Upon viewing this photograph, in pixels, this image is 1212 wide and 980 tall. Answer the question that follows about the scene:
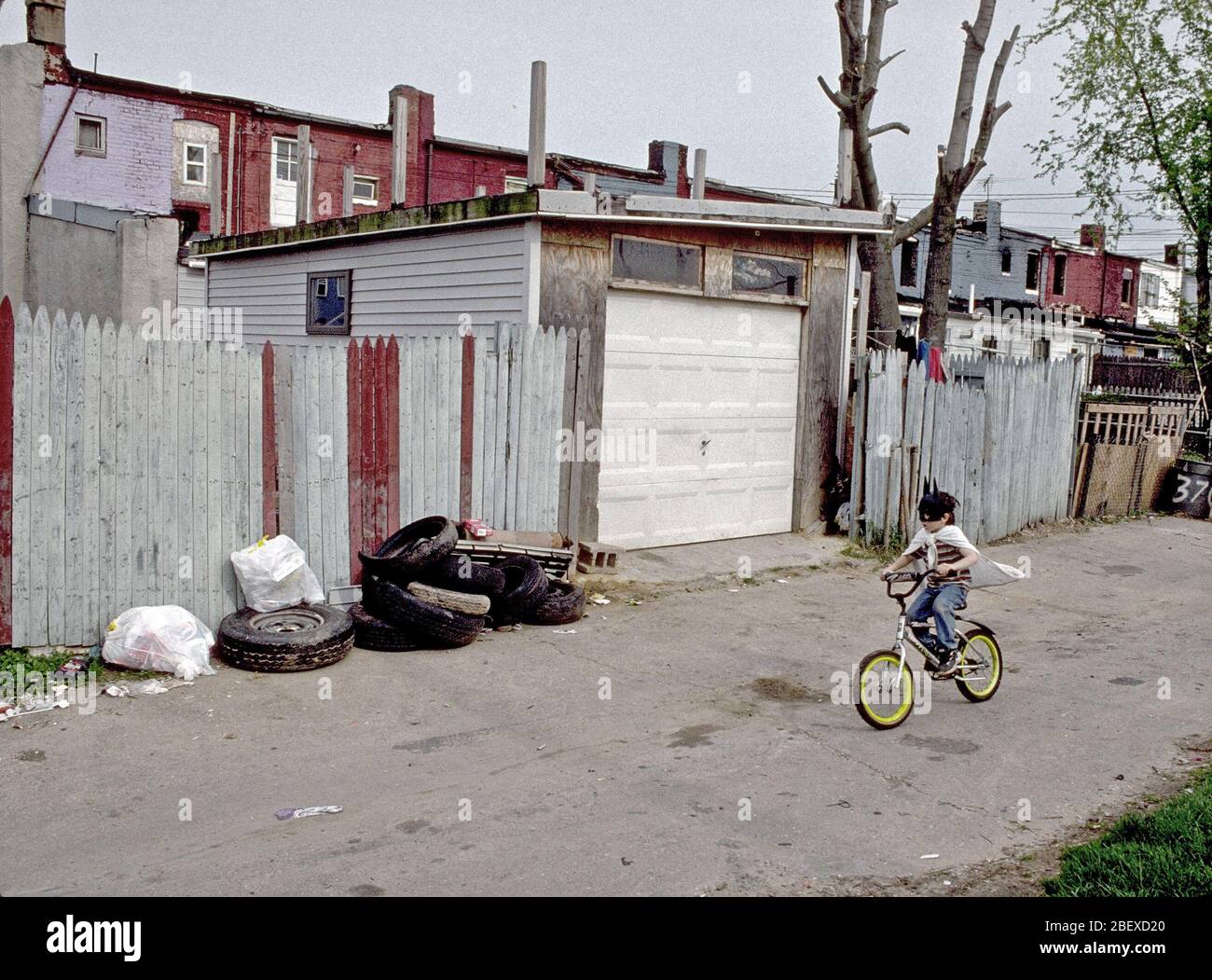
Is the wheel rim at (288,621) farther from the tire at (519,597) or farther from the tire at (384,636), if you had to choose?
the tire at (519,597)

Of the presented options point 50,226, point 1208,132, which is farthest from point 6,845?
point 1208,132

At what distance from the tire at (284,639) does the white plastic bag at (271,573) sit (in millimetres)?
121

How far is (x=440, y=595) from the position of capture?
8375 mm

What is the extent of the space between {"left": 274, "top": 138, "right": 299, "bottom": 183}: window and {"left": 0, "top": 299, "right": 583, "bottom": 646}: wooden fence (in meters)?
26.6

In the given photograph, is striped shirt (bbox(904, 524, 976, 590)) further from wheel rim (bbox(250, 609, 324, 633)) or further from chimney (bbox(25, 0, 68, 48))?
chimney (bbox(25, 0, 68, 48))

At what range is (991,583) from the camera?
727 centimetres

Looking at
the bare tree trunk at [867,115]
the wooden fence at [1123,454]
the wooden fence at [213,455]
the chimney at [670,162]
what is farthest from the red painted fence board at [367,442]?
the chimney at [670,162]

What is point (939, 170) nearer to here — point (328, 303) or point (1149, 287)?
point (328, 303)

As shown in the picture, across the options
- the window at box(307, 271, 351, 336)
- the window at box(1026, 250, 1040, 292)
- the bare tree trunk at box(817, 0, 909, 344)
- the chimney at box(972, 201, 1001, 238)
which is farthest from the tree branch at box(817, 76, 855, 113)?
the window at box(1026, 250, 1040, 292)

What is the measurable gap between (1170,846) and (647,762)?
2573mm

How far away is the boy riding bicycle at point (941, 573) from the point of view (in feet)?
22.8

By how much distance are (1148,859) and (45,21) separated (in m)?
29.4

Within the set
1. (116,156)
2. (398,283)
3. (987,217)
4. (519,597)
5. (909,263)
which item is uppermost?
(987,217)

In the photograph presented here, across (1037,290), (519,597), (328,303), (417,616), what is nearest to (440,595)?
(417,616)
